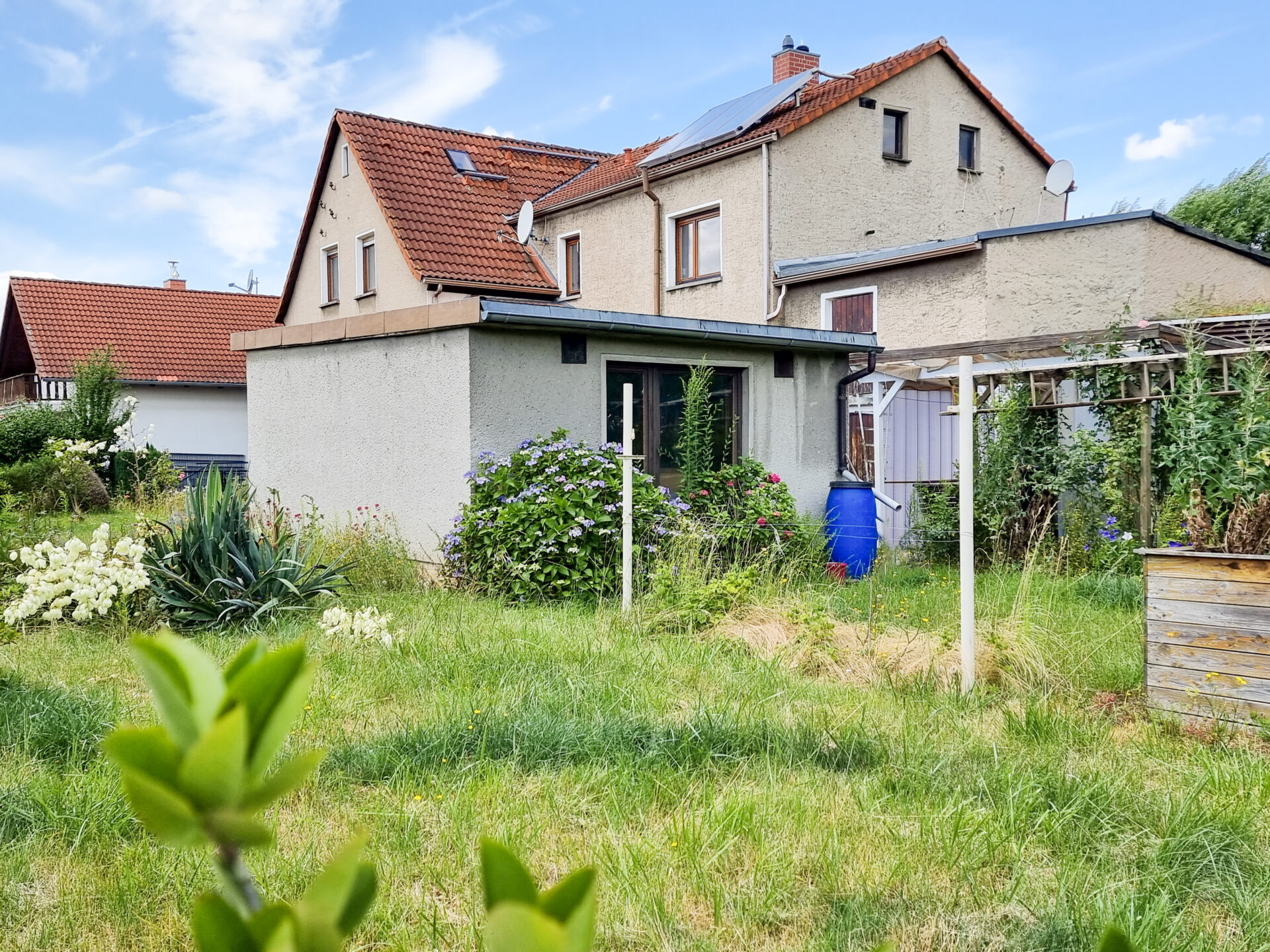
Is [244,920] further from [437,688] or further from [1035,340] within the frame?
[1035,340]

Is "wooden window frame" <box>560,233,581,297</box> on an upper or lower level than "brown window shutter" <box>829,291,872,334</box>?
Result: upper

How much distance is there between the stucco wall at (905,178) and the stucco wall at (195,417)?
16.4 m

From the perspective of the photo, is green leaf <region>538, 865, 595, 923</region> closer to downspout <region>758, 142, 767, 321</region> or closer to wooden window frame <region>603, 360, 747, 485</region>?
wooden window frame <region>603, 360, 747, 485</region>

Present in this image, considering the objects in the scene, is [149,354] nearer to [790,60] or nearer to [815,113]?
[790,60]

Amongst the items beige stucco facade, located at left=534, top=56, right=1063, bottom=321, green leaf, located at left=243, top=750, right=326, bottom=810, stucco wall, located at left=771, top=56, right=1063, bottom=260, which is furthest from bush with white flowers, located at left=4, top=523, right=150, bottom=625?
stucco wall, located at left=771, top=56, right=1063, bottom=260

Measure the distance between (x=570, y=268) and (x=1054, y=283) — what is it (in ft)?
33.2

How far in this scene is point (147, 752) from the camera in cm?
38

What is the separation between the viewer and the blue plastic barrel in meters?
10.6

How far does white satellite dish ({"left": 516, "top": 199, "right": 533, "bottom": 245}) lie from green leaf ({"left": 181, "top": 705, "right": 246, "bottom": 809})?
21616 mm

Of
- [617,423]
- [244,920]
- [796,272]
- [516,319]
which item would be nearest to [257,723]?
[244,920]

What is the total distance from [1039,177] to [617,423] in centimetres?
1472

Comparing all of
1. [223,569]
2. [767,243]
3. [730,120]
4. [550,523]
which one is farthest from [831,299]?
[223,569]

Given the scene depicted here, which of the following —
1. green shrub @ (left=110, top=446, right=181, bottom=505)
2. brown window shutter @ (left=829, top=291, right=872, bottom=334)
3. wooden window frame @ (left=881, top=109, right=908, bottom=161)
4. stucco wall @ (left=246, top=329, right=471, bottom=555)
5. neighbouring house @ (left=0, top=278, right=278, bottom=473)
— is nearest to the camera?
stucco wall @ (left=246, top=329, right=471, bottom=555)

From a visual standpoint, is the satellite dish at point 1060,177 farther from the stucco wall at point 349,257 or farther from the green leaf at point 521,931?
the green leaf at point 521,931
